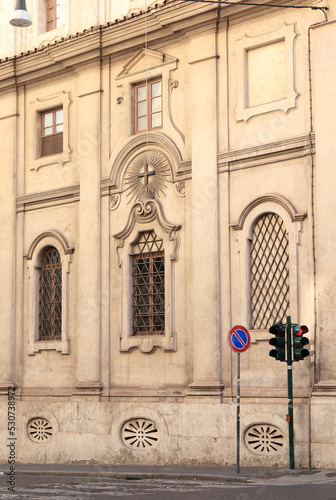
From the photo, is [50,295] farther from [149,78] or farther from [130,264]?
[149,78]

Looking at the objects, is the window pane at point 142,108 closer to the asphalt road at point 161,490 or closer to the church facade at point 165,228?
the church facade at point 165,228

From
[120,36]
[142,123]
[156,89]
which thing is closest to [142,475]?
[142,123]

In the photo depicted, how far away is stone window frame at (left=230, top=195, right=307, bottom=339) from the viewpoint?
69.6 feet

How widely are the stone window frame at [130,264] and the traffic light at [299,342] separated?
3.84m

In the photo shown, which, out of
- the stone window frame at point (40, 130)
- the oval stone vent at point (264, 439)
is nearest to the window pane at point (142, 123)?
the stone window frame at point (40, 130)

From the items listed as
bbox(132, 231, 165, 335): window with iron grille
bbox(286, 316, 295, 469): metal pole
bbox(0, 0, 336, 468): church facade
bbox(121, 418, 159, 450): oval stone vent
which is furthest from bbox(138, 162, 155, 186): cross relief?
bbox(286, 316, 295, 469): metal pole

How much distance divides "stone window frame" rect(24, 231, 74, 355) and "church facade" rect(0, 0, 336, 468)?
0.16ft

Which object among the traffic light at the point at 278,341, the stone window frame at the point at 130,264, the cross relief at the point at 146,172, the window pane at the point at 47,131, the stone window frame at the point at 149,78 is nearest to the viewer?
the traffic light at the point at 278,341

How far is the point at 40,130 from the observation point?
88.2 feet

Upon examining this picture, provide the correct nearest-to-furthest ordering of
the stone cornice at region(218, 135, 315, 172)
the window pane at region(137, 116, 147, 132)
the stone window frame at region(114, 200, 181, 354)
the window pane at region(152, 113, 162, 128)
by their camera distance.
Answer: the stone cornice at region(218, 135, 315, 172)
the stone window frame at region(114, 200, 181, 354)
the window pane at region(152, 113, 162, 128)
the window pane at region(137, 116, 147, 132)

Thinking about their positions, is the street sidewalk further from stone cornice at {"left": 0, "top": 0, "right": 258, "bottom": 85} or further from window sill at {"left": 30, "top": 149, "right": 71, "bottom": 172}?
stone cornice at {"left": 0, "top": 0, "right": 258, "bottom": 85}

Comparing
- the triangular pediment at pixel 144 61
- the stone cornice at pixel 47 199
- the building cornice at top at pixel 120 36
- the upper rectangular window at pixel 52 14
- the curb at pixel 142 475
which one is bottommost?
the curb at pixel 142 475

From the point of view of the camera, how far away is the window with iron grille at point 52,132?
86.6 ft

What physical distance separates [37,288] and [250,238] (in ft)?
22.0
